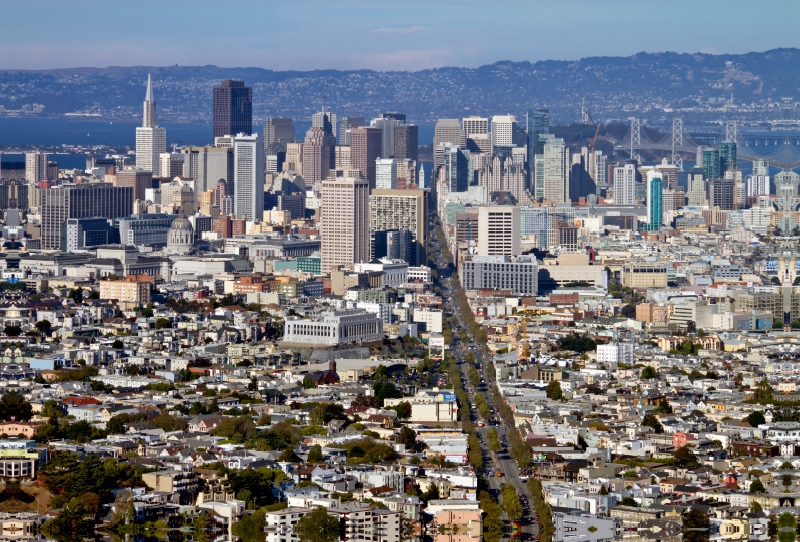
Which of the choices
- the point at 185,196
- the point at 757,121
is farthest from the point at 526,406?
the point at 757,121

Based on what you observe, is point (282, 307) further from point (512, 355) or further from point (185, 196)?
point (185, 196)

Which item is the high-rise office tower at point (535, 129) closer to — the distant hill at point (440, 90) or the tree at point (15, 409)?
the distant hill at point (440, 90)

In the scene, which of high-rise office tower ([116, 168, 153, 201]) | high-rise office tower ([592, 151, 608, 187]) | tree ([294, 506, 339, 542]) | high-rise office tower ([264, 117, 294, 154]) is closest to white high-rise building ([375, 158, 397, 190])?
high-rise office tower ([116, 168, 153, 201])

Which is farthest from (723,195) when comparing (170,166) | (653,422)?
(653,422)

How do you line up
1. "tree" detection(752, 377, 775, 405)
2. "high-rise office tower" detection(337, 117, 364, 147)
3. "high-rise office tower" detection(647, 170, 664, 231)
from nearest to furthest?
"tree" detection(752, 377, 775, 405) → "high-rise office tower" detection(647, 170, 664, 231) → "high-rise office tower" detection(337, 117, 364, 147)

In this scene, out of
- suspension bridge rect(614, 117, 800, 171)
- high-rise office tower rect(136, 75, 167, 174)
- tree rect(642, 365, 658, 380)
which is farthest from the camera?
suspension bridge rect(614, 117, 800, 171)

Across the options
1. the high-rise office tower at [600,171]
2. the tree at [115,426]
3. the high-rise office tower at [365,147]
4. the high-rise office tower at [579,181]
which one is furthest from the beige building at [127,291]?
the high-rise office tower at [600,171]

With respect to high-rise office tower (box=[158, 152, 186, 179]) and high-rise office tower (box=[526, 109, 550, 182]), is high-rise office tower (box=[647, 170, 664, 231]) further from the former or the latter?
high-rise office tower (box=[158, 152, 186, 179])
